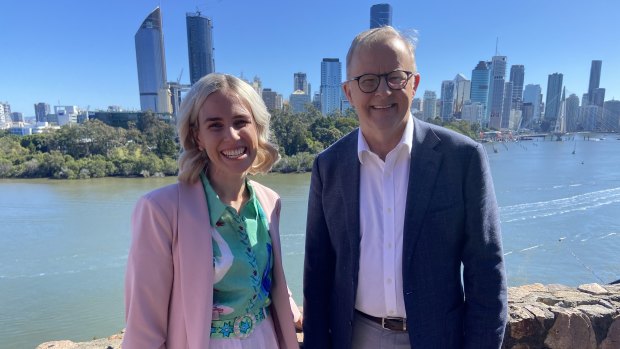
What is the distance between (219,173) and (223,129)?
0.47 feet

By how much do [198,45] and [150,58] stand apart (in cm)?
1450

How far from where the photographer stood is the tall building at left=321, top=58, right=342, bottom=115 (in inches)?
2991

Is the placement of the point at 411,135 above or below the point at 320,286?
above

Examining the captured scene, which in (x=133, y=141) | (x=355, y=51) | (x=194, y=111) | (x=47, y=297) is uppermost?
(x=355, y=51)

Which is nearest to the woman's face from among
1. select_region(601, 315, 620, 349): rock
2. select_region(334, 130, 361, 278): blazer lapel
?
select_region(334, 130, 361, 278): blazer lapel

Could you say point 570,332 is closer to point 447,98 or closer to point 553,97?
point 447,98

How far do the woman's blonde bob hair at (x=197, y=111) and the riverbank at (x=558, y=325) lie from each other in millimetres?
924

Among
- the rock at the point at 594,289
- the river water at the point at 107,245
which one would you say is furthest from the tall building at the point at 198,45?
the rock at the point at 594,289

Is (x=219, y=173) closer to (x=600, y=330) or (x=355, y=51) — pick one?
(x=355, y=51)

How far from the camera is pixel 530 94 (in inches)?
4296

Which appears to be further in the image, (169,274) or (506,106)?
(506,106)

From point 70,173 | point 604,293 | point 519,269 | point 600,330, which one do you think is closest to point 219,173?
point 600,330

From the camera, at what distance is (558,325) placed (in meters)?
1.56

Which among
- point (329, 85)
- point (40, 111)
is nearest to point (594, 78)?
point (329, 85)
